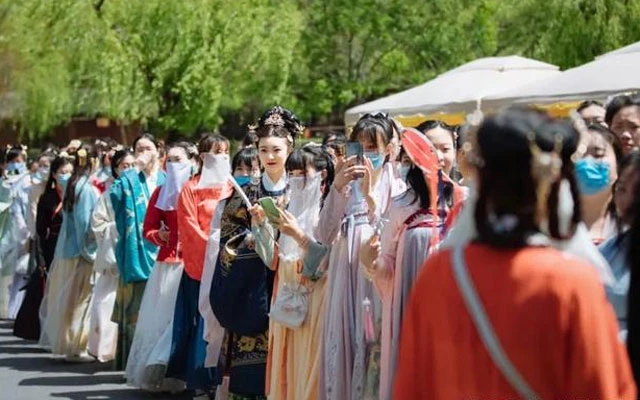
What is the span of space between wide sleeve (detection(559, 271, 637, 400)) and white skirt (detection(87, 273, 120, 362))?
881cm

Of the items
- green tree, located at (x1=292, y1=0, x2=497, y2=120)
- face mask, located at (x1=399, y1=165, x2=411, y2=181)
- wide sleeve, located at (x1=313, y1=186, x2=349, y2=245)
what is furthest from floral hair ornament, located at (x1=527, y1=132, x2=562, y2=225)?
green tree, located at (x1=292, y1=0, x2=497, y2=120)

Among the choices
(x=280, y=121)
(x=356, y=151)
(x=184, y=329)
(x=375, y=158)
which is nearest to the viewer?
(x=356, y=151)

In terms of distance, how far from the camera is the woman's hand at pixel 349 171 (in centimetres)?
674

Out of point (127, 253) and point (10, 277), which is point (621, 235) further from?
point (10, 277)

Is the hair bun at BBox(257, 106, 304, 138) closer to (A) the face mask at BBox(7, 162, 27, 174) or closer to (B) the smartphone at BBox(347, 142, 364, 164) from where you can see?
(B) the smartphone at BBox(347, 142, 364, 164)

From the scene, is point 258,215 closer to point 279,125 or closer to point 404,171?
point 279,125

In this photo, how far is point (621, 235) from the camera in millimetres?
4516

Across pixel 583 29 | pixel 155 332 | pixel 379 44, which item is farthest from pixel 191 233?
pixel 379 44

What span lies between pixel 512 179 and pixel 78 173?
9.59 m

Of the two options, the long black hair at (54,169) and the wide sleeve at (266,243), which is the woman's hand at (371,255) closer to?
the wide sleeve at (266,243)

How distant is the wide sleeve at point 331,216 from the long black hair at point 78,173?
18.4 ft

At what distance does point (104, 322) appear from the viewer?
1197 cm

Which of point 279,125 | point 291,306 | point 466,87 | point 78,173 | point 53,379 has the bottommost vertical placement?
point 53,379

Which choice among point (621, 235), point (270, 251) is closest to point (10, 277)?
point (270, 251)
